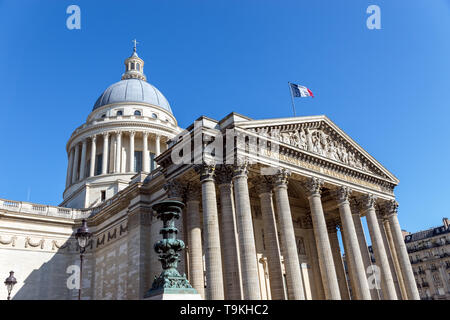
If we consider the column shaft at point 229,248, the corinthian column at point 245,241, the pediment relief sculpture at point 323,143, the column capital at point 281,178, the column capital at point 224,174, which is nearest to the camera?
the corinthian column at point 245,241

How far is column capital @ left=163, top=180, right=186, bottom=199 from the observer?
26.8 meters

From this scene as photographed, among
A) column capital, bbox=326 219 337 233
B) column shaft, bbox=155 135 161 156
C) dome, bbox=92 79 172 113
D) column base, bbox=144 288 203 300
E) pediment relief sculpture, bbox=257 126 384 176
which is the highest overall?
dome, bbox=92 79 172 113

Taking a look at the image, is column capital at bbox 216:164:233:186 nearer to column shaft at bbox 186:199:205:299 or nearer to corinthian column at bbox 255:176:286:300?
corinthian column at bbox 255:176:286:300

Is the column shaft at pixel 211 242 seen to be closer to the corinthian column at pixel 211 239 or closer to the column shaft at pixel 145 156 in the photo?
the corinthian column at pixel 211 239

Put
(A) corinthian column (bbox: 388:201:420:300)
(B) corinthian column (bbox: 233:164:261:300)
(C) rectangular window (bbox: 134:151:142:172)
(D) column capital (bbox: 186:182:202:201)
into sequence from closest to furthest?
(B) corinthian column (bbox: 233:164:261:300) < (D) column capital (bbox: 186:182:202:201) < (A) corinthian column (bbox: 388:201:420:300) < (C) rectangular window (bbox: 134:151:142:172)

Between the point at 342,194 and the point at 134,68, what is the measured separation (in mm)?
46746

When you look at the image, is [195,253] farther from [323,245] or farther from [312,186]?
[312,186]

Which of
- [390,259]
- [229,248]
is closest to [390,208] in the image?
[390,259]

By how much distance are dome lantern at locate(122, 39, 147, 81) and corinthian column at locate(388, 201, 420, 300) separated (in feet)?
148

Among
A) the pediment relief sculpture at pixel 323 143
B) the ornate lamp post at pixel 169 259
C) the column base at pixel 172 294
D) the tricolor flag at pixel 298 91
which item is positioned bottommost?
the column base at pixel 172 294

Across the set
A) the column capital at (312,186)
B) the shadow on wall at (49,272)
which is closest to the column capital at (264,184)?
the column capital at (312,186)

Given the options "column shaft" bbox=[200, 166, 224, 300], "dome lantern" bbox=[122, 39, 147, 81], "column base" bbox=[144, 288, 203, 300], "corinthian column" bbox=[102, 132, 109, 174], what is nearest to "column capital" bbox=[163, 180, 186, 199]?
"column shaft" bbox=[200, 166, 224, 300]

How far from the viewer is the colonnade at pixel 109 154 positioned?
4873 cm

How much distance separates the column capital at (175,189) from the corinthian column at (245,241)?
4.76m
